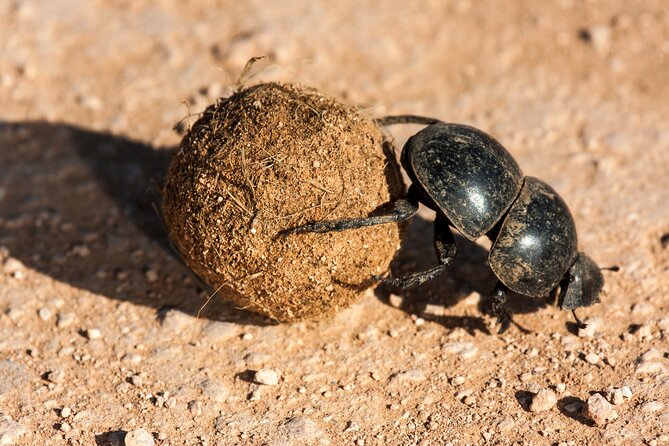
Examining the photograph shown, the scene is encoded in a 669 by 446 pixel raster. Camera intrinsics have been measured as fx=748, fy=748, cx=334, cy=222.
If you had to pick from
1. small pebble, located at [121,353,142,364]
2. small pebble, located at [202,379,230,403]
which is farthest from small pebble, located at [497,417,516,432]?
small pebble, located at [121,353,142,364]

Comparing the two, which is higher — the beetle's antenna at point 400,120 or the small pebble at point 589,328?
the beetle's antenna at point 400,120

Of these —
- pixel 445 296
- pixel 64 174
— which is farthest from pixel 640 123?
pixel 64 174

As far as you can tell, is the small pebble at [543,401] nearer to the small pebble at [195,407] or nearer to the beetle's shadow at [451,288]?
the beetle's shadow at [451,288]

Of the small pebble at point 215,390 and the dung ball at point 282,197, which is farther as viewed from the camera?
the small pebble at point 215,390

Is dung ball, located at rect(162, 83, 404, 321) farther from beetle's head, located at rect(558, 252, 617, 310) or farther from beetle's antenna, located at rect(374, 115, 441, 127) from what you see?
beetle's head, located at rect(558, 252, 617, 310)

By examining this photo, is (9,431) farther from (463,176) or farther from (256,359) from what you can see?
(463,176)

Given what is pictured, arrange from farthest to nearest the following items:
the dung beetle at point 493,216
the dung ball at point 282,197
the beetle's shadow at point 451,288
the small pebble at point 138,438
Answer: the beetle's shadow at point 451,288, the dung beetle at point 493,216, the dung ball at point 282,197, the small pebble at point 138,438

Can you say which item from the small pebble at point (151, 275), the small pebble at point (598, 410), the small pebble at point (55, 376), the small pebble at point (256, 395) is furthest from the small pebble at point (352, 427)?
the small pebble at point (151, 275)
